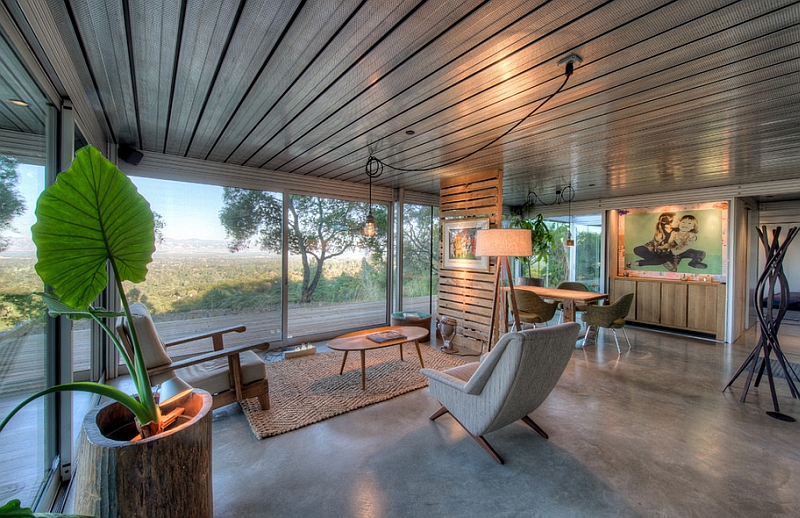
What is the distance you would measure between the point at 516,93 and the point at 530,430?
2.64 meters

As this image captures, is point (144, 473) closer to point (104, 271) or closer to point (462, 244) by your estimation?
point (104, 271)

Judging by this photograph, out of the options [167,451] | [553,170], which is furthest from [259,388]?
[553,170]

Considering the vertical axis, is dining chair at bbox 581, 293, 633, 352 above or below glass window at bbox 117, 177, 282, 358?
below

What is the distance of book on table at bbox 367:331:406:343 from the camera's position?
3648mm

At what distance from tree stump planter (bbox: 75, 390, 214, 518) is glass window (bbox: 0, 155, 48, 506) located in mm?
460

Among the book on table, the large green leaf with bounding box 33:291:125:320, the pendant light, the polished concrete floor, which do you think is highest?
the pendant light

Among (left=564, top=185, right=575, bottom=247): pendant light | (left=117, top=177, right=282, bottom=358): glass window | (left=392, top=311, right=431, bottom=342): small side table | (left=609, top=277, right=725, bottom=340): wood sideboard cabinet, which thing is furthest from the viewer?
(left=564, top=185, right=575, bottom=247): pendant light

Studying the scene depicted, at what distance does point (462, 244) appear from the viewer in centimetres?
511

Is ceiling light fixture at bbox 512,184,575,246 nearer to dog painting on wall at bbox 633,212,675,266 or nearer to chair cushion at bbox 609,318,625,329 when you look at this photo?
dog painting on wall at bbox 633,212,675,266

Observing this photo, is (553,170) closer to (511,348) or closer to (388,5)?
(511,348)

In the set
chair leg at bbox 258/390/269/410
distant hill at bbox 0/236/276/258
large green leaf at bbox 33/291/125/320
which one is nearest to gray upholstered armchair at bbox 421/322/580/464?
chair leg at bbox 258/390/269/410

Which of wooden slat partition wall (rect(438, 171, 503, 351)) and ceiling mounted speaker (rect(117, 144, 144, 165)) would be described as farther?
wooden slat partition wall (rect(438, 171, 503, 351))

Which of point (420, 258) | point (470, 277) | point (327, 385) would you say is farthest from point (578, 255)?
point (327, 385)

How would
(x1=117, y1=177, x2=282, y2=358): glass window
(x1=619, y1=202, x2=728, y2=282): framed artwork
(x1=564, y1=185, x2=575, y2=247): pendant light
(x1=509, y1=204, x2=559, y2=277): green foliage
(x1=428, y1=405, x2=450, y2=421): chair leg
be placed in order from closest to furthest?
(x1=428, y1=405, x2=450, y2=421): chair leg → (x1=117, y1=177, x2=282, y2=358): glass window → (x1=619, y1=202, x2=728, y2=282): framed artwork → (x1=564, y1=185, x2=575, y2=247): pendant light → (x1=509, y1=204, x2=559, y2=277): green foliage
